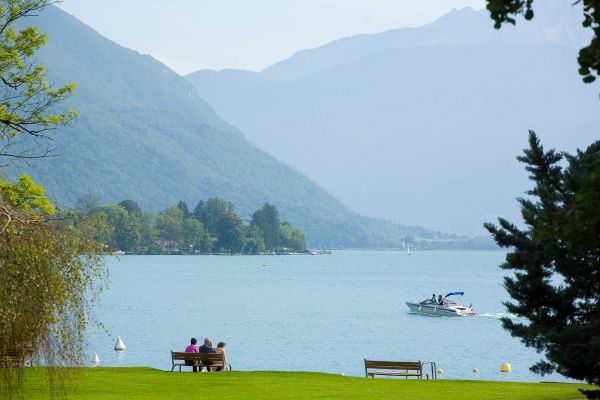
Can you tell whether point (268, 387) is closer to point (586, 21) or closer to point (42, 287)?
point (42, 287)

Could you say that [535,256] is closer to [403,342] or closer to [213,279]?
[403,342]

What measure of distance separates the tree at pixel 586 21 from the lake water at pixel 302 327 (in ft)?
56.0

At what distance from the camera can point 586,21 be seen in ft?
29.9

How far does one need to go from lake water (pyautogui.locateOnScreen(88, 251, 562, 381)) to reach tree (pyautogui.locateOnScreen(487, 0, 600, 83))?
671 inches

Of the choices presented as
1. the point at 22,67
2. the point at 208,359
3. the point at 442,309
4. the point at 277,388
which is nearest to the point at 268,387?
the point at 277,388

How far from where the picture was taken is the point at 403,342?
6825 centimetres

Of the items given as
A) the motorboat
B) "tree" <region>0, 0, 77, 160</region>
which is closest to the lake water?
the motorboat

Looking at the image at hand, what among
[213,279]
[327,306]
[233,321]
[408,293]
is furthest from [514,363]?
[213,279]

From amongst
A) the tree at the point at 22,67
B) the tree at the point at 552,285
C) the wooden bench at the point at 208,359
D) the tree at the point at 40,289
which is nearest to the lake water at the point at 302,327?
the tree at the point at 40,289

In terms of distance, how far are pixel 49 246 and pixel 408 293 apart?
115184 mm

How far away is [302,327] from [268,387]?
5138 centimetres

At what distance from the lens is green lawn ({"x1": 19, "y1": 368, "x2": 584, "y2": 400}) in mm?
22922

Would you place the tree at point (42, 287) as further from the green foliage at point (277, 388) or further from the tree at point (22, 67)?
the tree at point (22, 67)

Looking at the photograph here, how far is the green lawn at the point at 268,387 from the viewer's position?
75.2 ft
